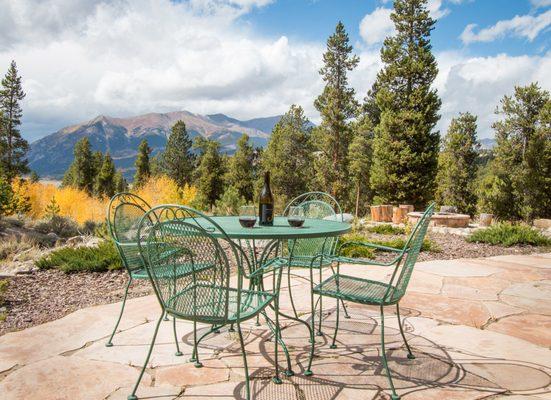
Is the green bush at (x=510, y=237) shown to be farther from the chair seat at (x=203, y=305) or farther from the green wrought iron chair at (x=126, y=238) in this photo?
the chair seat at (x=203, y=305)

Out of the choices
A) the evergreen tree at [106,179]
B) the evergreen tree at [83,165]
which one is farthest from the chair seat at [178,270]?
the evergreen tree at [83,165]

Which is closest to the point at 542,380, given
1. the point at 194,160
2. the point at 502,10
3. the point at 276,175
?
the point at 502,10

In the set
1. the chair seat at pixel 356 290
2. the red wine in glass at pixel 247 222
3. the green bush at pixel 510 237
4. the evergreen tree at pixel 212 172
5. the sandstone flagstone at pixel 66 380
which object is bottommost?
the sandstone flagstone at pixel 66 380

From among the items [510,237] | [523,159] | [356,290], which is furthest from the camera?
[523,159]

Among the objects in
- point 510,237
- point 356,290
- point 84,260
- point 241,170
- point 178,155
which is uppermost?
point 178,155

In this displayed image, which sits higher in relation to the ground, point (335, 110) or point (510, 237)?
point (335, 110)

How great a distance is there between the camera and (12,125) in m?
26.5

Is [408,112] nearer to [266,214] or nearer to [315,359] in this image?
[266,214]

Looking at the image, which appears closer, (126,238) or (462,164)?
(126,238)

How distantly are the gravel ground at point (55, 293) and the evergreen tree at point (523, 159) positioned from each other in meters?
13.7

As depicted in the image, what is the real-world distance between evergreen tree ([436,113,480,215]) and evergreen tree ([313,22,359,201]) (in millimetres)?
4983

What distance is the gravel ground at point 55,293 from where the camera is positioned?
299 centimetres

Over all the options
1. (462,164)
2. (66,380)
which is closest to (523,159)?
(462,164)

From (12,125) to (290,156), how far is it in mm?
19238
